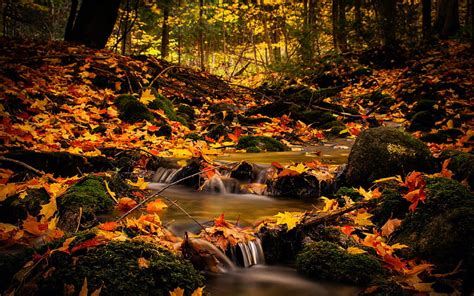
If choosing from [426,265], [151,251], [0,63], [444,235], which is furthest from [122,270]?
[0,63]

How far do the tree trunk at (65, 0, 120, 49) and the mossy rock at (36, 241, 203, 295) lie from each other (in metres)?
9.37

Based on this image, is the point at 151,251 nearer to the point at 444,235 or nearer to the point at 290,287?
the point at 290,287

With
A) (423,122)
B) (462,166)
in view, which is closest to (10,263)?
(462,166)

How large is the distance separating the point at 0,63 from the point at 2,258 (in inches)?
252

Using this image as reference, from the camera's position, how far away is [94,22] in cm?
1037

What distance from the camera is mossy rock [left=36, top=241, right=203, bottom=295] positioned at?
5.98 ft

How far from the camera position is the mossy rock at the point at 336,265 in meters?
2.51

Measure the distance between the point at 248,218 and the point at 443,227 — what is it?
5.37ft

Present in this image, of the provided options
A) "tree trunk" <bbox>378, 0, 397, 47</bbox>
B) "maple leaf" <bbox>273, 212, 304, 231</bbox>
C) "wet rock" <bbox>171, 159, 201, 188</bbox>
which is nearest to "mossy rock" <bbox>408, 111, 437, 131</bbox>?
"wet rock" <bbox>171, 159, 201, 188</bbox>

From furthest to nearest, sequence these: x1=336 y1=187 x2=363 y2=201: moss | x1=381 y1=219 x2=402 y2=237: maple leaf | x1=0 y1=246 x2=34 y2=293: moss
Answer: x1=336 y1=187 x2=363 y2=201: moss < x1=381 y1=219 x2=402 y2=237: maple leaf < x1=0 y1=246 x2=34 y2=293: moss

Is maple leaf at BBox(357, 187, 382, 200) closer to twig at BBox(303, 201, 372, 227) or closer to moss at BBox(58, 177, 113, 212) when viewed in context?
twig at BBox(303, 201, 372, 227)

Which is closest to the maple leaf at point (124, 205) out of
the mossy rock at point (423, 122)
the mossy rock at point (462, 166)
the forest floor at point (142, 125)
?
the forest floor at point (142, 125)

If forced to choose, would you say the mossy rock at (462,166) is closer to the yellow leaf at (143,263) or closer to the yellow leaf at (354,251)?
the yellow leaf at (354,251)

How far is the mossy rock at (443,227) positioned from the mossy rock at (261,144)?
4.14 m
